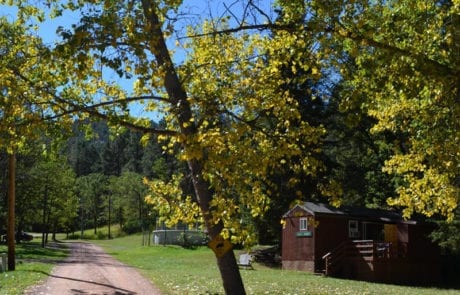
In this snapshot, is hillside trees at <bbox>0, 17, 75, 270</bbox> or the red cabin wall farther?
the red cabin wall

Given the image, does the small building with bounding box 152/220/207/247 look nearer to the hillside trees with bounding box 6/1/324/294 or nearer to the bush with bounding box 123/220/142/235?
the bush with bounding box 123/220/142/235

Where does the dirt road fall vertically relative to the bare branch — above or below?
below

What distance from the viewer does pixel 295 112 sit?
815cm

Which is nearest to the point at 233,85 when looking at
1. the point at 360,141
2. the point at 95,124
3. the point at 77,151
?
the point at 95,124

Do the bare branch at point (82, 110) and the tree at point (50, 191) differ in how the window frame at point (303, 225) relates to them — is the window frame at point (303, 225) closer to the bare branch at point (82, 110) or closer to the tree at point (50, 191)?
the tree at point (50, 191)

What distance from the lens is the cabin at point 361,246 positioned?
2903 centimetres

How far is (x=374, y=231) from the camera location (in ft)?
113

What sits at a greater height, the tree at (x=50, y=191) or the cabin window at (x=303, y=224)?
the tree at (x=50, y=191)

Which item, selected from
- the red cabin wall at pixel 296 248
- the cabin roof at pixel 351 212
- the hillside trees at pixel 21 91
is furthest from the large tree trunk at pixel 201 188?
the red cabin wall at pixel 296 248

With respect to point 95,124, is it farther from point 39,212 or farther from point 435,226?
point 39,212

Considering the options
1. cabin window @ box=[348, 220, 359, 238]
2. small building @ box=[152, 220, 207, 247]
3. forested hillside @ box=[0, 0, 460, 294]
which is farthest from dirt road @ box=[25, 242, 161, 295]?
small building @ box=[152, 220, 207, 247]

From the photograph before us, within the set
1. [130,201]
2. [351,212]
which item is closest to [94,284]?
[351,212]

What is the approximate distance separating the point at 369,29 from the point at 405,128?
6615 millimetres

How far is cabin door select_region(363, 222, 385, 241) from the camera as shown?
33.8 m
